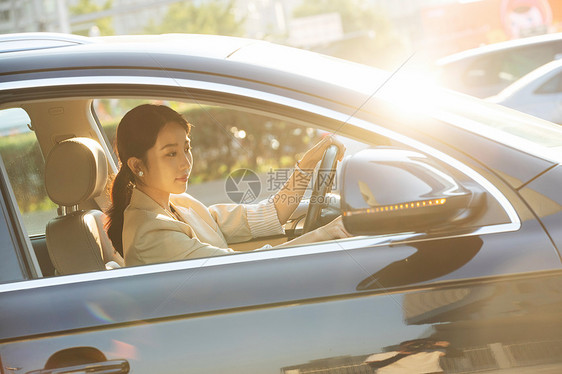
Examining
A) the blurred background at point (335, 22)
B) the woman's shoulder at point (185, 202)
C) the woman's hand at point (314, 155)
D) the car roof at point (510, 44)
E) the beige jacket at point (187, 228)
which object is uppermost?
the blurred background at point (335, 22)

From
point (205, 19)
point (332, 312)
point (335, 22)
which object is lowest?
point (332, 312)

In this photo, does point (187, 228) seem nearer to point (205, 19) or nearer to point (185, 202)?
point (185, 202)

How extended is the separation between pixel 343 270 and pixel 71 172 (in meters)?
1.12

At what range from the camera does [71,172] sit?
2525 millimetres

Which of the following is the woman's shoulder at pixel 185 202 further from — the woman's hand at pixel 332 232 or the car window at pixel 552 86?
the car window at pixel 552 86

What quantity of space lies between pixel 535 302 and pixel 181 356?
0.84 metres

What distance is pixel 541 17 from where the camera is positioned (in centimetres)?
2216

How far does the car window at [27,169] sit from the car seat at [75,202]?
16 cm

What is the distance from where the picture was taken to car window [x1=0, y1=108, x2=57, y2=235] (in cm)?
283

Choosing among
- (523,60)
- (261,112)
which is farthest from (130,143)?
(523,60)

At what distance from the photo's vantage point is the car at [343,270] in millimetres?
1776

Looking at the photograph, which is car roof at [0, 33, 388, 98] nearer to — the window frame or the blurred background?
the window frame

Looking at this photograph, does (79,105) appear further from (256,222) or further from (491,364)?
(491,364)

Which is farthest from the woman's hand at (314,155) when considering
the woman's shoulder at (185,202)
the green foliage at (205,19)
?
the green foliage at (205,19)
